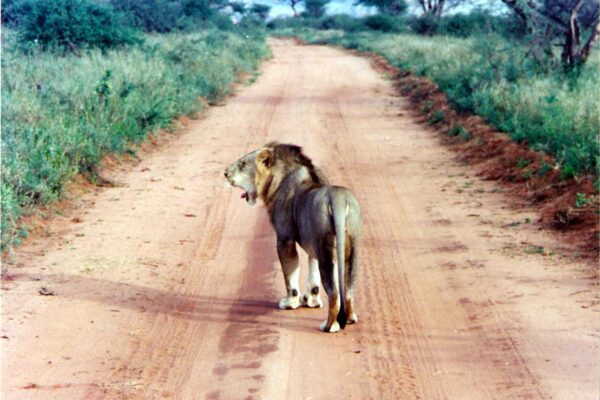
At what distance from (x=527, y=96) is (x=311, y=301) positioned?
8562 mm

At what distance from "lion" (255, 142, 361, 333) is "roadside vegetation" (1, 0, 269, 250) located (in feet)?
9.53

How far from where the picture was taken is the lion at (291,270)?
676 cm

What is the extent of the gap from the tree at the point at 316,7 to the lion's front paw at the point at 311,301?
82.6 m

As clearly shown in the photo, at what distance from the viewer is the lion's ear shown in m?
6.85

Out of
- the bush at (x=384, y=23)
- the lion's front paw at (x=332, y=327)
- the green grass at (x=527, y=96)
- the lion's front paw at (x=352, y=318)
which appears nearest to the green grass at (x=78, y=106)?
the lion's front paw at (x=332, y=327)

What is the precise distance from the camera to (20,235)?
859 cm

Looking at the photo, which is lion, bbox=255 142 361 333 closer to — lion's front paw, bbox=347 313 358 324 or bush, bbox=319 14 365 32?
lion's front paw, bbox=347 313 358 324

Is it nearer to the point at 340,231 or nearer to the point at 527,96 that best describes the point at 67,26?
the point at 527,96

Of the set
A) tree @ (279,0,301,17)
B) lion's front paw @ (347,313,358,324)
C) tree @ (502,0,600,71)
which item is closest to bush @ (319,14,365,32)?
tree @ (279,0,301,17)

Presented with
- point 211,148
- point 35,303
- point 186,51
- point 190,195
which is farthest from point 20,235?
point 186,51

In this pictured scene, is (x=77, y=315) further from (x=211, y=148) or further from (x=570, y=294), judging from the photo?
(x=211, y=148)

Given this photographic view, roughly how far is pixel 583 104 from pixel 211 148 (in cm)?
590

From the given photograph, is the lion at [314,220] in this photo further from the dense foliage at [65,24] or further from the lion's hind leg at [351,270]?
the dense foliage at [65,24]

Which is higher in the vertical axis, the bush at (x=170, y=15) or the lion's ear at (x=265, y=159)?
the lion's ear at (x=265, y=159)
